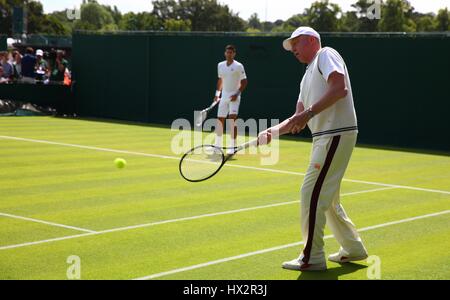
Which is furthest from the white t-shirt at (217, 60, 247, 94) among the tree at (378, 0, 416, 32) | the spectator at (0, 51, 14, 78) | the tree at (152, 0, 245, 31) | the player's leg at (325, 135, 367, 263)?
the tree at (152, 0, 245, 31)

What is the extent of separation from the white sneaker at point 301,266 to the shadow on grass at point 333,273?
43mm

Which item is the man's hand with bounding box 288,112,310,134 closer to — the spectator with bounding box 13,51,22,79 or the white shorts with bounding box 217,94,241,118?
the white shorts with bounding box 217,94,241,118

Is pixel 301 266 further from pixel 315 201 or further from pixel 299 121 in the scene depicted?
pixel 299 121

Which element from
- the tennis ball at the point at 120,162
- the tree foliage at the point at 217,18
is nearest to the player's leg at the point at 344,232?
the tennis ball at the point at 120,162

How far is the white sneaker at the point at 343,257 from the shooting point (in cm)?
745

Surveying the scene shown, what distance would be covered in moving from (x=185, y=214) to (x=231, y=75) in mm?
8268

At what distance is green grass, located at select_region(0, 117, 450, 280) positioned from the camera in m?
7.25

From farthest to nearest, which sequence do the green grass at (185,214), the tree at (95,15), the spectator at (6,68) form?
1. the tree at (95,15)
2. the spectator at (6,68)
3. the green grass at (185,214)

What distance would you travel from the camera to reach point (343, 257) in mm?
7504

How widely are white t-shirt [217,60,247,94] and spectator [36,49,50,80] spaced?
11.0m

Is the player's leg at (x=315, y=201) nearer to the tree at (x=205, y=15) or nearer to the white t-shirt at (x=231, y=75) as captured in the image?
the white t-shirt at (x=231, y=75)

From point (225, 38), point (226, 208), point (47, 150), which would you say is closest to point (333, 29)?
point (225, 38)
